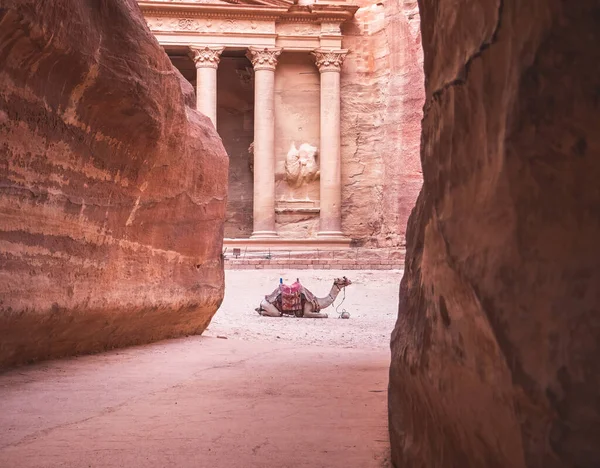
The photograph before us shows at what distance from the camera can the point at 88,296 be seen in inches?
169

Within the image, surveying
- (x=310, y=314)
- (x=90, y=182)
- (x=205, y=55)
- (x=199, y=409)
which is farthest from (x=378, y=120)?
(x=199, y=409)

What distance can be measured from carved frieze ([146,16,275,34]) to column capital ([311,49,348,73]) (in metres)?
1.76

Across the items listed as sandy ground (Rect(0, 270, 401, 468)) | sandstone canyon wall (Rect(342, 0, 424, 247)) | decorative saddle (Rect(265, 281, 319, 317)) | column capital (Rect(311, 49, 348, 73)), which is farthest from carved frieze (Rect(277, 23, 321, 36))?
sandy ground (Rect(0, 270, 401, 468))

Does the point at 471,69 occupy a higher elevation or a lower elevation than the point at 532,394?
higher

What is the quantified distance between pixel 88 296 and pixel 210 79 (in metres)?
18.8

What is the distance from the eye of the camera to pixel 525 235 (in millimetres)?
1045

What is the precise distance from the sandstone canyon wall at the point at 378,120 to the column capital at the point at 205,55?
435 centimetres

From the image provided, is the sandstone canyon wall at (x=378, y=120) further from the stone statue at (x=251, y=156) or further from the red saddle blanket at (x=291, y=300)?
the red saddle blanket at (x=291, y=300)

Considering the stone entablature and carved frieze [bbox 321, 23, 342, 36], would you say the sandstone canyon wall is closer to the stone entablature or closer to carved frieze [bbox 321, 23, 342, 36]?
Result: carved frieze [bbox 321, 23, 342, 36]

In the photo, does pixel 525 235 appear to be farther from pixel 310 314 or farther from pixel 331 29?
pixel 331 29

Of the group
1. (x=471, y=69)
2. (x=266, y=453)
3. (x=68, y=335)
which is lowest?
(x=266, y=453)

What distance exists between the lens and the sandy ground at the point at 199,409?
221 centimetres

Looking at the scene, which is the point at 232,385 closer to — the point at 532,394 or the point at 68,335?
the point at 68,335

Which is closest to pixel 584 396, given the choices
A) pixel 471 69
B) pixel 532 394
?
pixel 532 394
